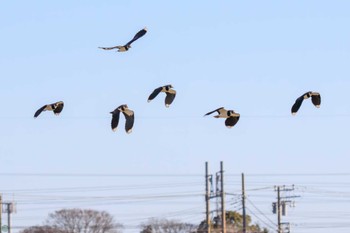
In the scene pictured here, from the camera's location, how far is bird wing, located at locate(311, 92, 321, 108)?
25427 millimetres

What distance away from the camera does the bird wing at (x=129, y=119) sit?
24594 mm

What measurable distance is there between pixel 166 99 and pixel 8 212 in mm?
91854

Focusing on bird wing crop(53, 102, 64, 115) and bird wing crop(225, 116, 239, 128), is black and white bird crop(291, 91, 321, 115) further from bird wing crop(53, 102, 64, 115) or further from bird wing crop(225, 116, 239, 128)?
bird wing crop(53, 102, 64, 115)

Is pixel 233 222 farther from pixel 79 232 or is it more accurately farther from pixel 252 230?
pixel 79 232

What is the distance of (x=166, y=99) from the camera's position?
2589 cm

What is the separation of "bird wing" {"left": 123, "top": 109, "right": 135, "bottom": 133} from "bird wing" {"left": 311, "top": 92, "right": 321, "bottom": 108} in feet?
10.5

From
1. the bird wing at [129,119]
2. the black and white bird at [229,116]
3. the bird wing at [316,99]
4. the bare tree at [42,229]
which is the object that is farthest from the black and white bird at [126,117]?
the bare tree at [42,229]

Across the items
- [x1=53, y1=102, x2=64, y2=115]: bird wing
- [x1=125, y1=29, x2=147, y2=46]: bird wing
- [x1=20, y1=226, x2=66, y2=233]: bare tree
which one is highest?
[x1=20, y1=226, x2=66, y2=233]: bare tree

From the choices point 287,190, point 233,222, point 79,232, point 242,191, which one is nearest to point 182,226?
point 233,222

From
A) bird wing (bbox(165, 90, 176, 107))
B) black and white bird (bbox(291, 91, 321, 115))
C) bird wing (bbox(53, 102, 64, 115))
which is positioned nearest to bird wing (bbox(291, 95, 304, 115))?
black and white bird (bbox(291, 91, 321, 115))

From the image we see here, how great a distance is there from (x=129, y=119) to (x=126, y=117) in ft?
0.46

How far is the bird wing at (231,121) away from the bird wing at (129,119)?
6.10 feet

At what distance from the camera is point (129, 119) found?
2506 centimetres

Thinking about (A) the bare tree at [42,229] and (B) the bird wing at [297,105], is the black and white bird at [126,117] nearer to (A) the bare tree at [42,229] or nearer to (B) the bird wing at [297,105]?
(B) the bird wing at [297,105]
